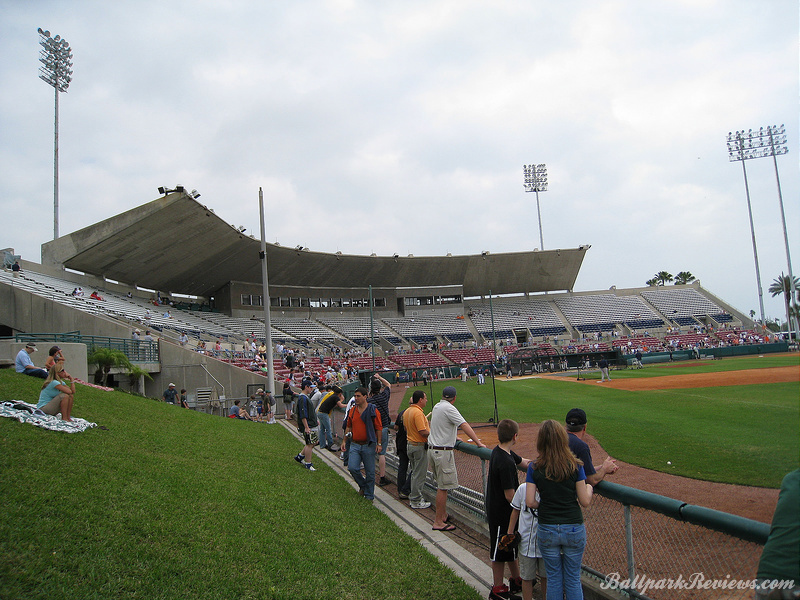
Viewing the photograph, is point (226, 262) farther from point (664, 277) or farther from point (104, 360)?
point (664, 277)

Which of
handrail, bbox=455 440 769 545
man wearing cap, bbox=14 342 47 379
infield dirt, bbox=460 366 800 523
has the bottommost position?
infield dirt, bbox=460 366 800 523

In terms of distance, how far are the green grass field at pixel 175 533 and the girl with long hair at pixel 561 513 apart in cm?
125

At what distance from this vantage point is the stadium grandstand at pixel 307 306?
25094 millimetres

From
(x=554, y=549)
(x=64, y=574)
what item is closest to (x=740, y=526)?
(x=554, y=549)

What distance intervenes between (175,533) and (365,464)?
11.4 feet

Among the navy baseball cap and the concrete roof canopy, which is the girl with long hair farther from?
the concrete roof canopy

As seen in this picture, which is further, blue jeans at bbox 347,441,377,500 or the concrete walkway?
blue jeans at bbox 347,441,377,500

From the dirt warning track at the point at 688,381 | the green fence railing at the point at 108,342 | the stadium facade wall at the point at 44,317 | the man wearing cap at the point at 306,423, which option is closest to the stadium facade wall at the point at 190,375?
the green fence railing at the point at 108,342

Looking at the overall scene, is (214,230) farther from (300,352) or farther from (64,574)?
(64,574)

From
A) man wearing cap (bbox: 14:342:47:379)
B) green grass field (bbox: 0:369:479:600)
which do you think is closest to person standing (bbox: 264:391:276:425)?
man wearing cap (bbox: 14:342:47:379)

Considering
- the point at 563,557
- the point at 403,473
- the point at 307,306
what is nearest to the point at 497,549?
the point at 563,557

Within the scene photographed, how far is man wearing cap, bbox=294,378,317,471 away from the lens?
402 inches

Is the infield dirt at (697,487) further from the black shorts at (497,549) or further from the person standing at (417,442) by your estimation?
the person standing at (417,442)

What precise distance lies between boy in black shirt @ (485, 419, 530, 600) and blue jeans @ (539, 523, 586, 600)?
2.43ft
